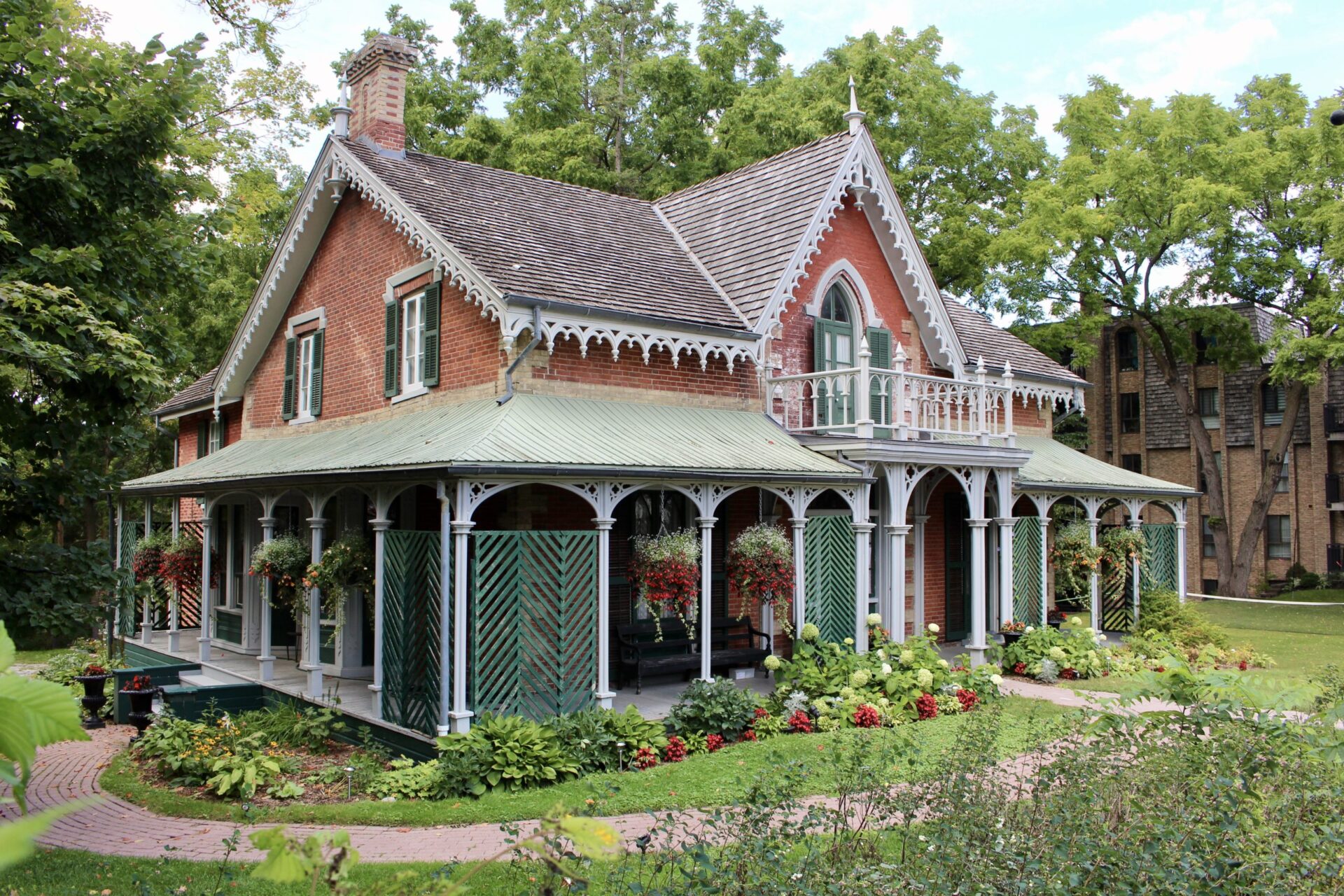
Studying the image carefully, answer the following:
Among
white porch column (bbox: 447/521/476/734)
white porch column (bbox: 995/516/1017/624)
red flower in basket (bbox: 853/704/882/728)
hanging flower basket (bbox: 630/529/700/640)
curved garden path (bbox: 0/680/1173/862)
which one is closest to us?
curved garden path (bbox: 0/680/1173/862)

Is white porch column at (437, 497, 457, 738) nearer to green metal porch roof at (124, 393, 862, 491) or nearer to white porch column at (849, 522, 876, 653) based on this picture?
green metal porch roof at (124, 393, 862, 491)

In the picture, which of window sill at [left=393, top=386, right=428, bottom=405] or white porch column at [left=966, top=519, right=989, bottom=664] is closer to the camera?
window sill at [left=393, top=386, right=428, bottom=405]

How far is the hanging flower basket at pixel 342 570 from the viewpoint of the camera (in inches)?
488

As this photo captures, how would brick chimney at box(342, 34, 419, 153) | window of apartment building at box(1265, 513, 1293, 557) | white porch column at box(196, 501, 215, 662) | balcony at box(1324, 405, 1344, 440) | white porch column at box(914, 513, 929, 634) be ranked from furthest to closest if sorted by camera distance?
window of apartment building at box(1265, 513, 1293, 557), balcony at box(1324, 405, 1344, 440), white porch column at box(914, 513, 929, 634), brick chimney at box(342, 34, 419, 153), white porch column at box(196, 501, 215, 662)

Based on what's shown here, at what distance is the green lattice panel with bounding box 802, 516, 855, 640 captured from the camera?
1373 centimetres

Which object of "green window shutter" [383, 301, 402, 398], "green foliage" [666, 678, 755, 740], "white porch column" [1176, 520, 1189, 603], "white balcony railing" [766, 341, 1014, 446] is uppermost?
"green window shutter" [383, 301, 402, 398]

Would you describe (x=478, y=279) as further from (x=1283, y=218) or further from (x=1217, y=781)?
(x=1283, y=218)

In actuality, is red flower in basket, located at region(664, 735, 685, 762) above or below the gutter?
below

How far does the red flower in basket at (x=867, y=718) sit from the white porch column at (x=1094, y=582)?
309 inches

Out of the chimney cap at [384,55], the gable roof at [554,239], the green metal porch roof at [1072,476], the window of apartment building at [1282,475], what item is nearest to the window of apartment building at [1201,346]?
the window of apartment building at [1282,475]

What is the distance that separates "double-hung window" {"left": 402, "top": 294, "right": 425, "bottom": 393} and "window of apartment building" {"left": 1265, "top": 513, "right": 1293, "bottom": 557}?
35812 millimetres

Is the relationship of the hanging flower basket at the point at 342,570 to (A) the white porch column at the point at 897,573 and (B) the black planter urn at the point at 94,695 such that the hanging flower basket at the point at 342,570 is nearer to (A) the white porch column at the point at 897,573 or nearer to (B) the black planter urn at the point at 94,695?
(B) the black planter urn at the point at 94,695

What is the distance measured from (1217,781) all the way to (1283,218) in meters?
29.7

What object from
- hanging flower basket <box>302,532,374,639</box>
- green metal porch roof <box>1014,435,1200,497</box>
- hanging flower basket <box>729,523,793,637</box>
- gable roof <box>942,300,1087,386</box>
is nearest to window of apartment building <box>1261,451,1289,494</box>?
gable roof <box>942,300,1087,386</box>
